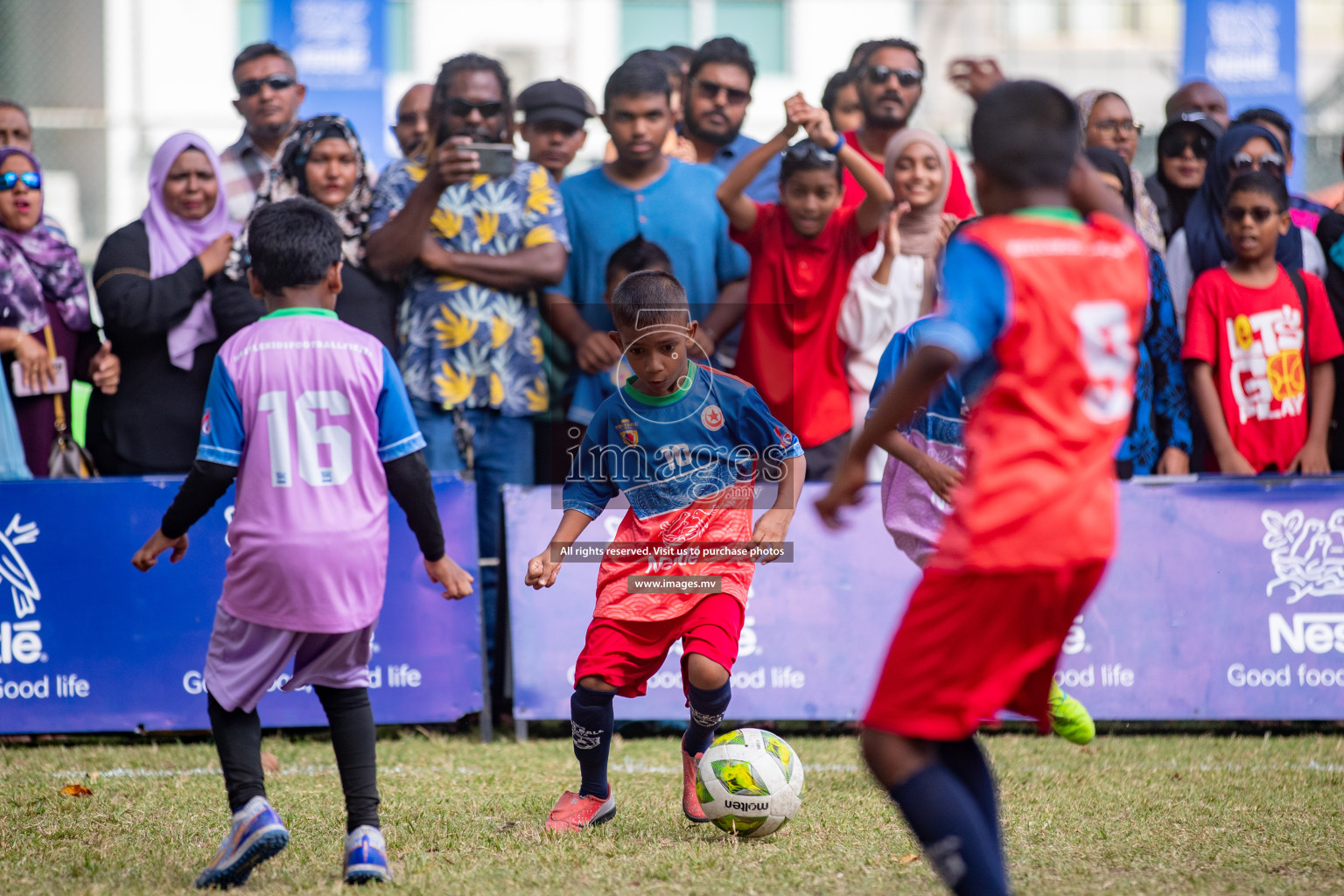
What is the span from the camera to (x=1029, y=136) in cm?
315

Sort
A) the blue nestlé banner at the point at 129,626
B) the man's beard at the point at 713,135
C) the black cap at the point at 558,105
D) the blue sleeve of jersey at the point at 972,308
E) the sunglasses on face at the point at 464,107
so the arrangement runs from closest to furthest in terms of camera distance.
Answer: the blue sleeve of jersey at the point at 972,308 < the blue nestlé banner at the point at 129,626 < the sunglasses on face at the point at 464,107 < the black cap at the point at 558,105 < the man's beard at the point at 713,135

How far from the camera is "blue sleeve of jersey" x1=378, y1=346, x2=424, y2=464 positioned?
409cm

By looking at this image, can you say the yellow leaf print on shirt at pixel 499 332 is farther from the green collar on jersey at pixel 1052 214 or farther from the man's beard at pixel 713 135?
the green collar on jersey at pixel 1052 214

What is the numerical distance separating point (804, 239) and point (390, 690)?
9.41 feet

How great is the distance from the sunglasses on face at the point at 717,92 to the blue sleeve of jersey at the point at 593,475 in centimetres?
359

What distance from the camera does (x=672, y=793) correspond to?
5.21 m

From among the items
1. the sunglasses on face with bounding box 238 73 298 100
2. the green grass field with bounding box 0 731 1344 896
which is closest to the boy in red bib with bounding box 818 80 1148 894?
the green grass field with bounding box 0 731 1344 896

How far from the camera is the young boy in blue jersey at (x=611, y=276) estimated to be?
6.67 meters

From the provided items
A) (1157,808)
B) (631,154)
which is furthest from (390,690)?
(1157,808)

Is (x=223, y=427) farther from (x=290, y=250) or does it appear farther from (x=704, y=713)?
(x=704, y=713)

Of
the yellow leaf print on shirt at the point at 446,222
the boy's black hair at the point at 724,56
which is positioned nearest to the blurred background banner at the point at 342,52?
A: the boy's black hair at the point at 724,56

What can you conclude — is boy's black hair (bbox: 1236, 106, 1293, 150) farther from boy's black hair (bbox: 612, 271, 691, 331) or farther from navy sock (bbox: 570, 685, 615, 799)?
navy sock (bbox: 570, 685, 615, 799)

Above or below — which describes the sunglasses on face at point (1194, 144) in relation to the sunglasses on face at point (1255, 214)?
above

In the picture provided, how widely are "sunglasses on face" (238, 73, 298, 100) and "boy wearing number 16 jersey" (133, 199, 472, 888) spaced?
353 centimetres
